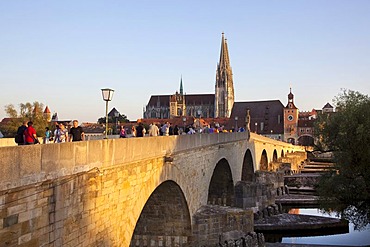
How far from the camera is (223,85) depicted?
456ft

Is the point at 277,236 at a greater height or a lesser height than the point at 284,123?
lesser

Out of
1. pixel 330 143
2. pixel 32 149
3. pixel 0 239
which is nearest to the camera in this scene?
pixel 0 239

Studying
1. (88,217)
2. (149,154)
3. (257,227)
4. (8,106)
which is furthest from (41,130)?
(88,217)

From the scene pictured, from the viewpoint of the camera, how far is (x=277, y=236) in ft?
90.0

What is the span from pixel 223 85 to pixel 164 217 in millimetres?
123433

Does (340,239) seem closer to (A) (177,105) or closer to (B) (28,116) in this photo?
(B) (28,116)

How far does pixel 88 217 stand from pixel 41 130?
40022 mm

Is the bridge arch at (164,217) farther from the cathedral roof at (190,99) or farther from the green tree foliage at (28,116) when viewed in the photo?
the cathedral roof at (190,99)

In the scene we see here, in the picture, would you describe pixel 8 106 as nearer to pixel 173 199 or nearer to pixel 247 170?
pixel 247 170

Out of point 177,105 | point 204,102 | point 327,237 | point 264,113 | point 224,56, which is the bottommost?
point 327,237

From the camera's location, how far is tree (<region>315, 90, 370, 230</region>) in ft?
69.8

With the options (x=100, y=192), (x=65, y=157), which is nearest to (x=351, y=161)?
(x=100, y=192)

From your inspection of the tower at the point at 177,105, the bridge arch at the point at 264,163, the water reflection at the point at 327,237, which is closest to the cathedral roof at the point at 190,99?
the tower at the point at 177,105

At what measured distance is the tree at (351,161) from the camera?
21.3 meters
